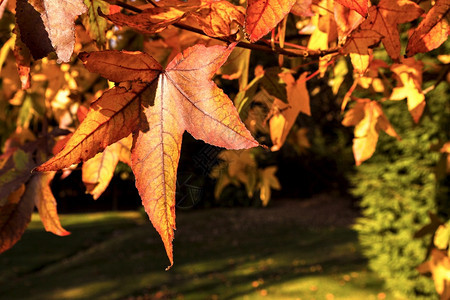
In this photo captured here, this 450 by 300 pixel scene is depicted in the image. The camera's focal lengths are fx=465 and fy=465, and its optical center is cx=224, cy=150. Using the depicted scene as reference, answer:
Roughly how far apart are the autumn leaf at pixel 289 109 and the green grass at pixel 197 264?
603 cm

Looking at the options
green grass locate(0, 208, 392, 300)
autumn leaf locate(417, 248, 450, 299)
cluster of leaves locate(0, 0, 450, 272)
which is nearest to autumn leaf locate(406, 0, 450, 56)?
cluster of leaves locate(0, 0, 450, 272)

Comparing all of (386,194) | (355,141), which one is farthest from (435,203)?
(355,141)

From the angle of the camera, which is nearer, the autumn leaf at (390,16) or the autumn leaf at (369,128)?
the autumn leaf at (390,16)

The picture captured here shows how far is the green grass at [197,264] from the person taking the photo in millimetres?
7242

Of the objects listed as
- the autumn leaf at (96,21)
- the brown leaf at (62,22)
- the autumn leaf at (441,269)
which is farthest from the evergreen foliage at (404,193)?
the brown leaf at (62,22)

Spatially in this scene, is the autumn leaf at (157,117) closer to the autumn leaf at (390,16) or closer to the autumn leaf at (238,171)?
the autumn leaf at (390,16)

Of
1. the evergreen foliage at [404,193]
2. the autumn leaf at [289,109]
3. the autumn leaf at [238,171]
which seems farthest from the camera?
the evergreen foliage at [404,193]

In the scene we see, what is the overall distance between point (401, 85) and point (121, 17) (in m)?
0.79

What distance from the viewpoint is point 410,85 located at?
1.08 m

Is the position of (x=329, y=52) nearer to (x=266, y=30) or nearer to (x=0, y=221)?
(x=266, y=30)

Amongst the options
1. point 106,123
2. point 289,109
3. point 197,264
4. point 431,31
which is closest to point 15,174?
point 106,123

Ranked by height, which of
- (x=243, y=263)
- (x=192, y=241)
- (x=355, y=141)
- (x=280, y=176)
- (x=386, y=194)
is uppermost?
(x=355, y=141)

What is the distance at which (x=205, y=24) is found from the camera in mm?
591

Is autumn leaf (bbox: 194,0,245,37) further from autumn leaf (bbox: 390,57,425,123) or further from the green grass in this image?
the green grass
